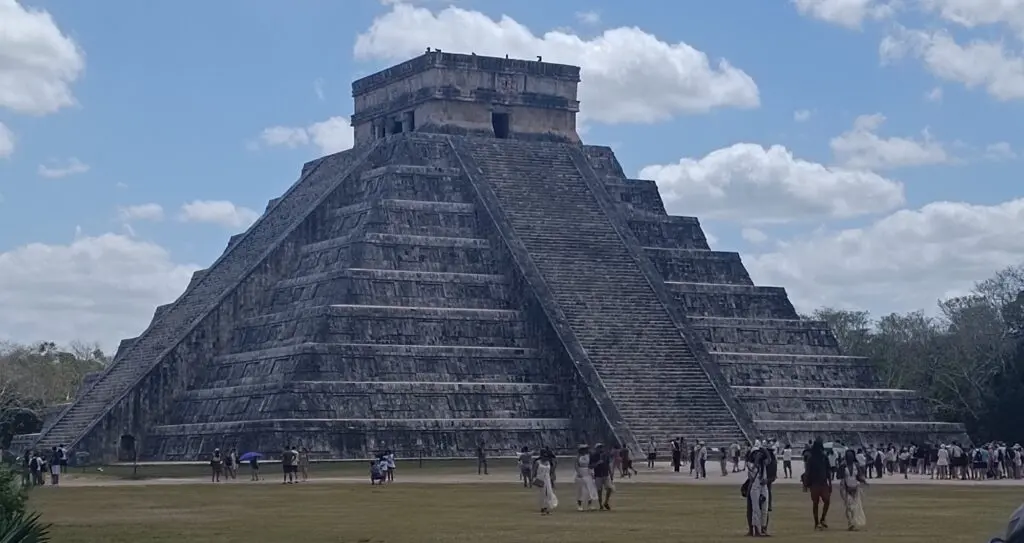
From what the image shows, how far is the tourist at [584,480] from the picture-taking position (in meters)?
22.7

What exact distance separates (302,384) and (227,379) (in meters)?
4.31

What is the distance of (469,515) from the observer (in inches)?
844

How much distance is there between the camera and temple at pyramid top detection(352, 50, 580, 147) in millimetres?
45125

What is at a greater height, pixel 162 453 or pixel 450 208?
pixel 450 208

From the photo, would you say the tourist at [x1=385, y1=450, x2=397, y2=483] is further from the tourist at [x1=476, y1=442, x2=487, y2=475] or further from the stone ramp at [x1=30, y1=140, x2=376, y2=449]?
the stone ramp at [x1=30, y1=140, x2=376, y2=449]

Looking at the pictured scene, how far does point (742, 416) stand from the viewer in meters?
38.8

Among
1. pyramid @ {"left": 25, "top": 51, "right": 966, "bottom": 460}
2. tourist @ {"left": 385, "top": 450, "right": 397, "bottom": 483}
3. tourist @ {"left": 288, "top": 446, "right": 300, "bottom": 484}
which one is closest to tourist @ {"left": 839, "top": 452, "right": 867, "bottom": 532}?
tourist @ {"left": 385, "top": 450, "right": 397, "bottom": 483}

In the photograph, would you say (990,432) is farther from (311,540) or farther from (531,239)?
(311,540)

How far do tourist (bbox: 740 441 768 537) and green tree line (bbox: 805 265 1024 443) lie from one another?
2662 centimetres

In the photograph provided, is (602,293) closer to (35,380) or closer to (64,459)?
(64,459)

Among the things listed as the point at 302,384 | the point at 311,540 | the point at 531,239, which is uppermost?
the point at 531,239

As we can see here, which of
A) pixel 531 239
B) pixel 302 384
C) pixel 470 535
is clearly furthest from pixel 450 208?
pixel 470 535

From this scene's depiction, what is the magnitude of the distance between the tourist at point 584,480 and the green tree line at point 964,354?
22954 mm

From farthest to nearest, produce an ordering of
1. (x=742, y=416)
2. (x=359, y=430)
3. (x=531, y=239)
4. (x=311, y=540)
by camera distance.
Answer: (x=531, y=239)
(x=742, y=416)
(x=359, y=430)
(x=311, y=540)
